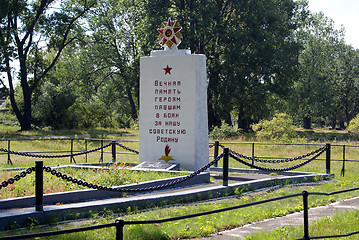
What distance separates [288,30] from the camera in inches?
1961

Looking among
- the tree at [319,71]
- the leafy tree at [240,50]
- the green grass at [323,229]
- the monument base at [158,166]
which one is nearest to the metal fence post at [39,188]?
Result: the green grass at [323,229]

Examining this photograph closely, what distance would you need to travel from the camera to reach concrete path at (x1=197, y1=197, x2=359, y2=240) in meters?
7.31

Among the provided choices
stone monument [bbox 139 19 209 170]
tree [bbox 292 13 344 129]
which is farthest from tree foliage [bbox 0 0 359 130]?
stone monument [bbox 139 19 209 170]

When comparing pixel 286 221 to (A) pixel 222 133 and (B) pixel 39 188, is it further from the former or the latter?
(A) pixel 222 133

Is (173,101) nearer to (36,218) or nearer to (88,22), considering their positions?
(36,218)

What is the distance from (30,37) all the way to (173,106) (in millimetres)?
30424

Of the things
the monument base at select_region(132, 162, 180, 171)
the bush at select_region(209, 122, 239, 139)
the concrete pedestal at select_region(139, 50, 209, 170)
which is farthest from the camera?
the bush at select_region(209, 122, 239, 139)

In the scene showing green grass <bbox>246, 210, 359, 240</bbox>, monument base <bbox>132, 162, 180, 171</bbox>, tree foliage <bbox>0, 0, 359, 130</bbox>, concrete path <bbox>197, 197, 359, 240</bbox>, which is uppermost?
tree foliage <bbox>0, 0, 359, 130</bbox>

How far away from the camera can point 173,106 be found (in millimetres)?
15055

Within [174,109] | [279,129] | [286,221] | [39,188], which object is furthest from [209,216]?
[279,129]

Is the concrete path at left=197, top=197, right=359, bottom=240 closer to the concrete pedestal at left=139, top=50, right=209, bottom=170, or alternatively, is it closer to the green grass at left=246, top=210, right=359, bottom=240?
the green grass at left=246, top=210, right=359, bottom=240

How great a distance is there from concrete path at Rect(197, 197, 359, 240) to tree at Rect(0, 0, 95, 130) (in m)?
34.5

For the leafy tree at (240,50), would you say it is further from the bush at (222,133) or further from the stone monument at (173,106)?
the stone monument at (173,106)

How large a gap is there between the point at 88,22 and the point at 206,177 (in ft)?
133
